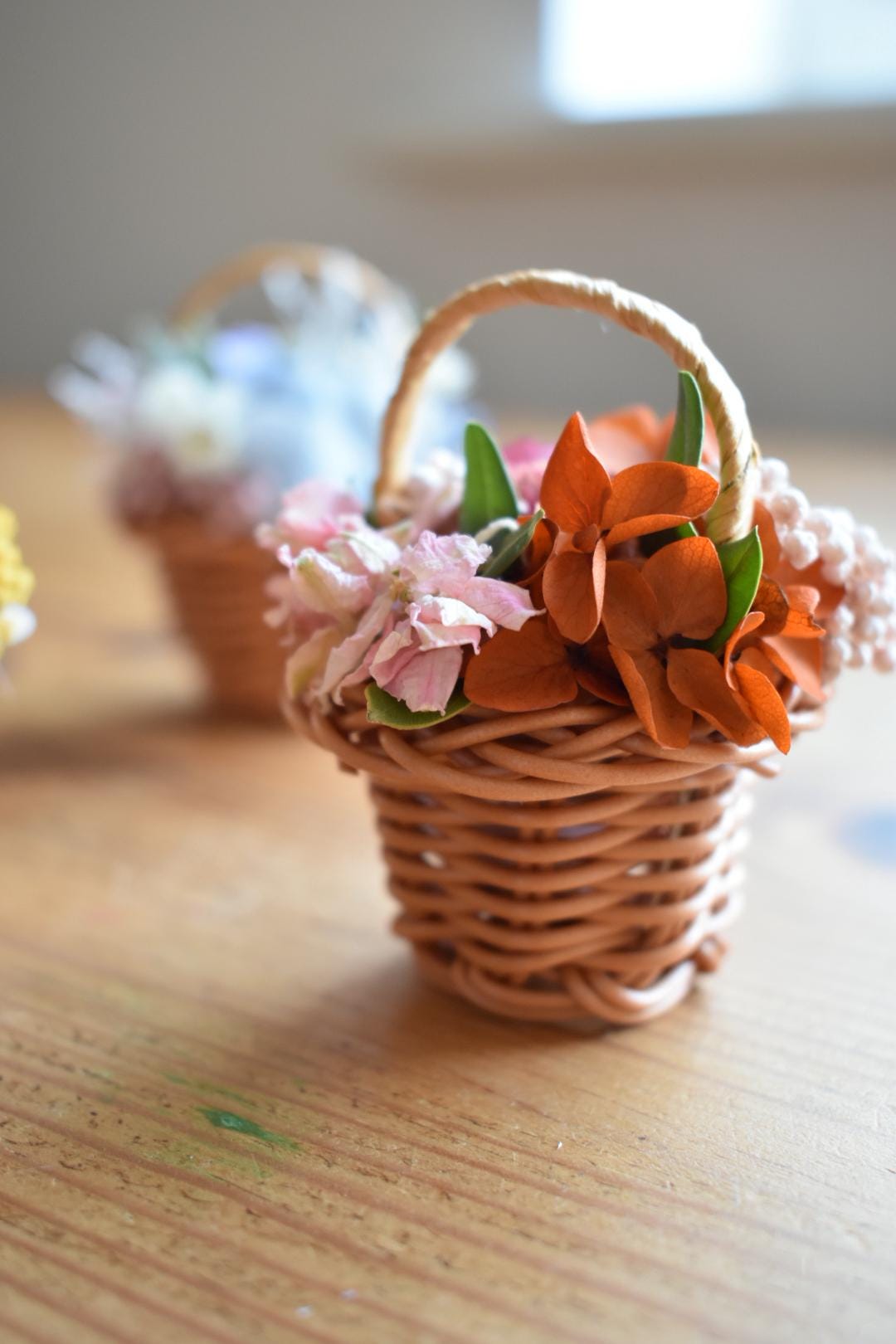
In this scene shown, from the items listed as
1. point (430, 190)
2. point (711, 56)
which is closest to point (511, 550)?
point (711, 56)

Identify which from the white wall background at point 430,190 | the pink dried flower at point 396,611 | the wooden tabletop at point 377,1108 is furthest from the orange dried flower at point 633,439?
the white wall background at point 430,190

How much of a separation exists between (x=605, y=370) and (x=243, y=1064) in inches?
65.9

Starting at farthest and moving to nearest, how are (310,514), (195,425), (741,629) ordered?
(195,425) < (310,514) < (741,629)

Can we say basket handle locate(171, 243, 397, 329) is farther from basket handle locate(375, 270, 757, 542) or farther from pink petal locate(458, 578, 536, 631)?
pink petal locate(458, 578, 536, 631)

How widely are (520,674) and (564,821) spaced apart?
67 millimetres

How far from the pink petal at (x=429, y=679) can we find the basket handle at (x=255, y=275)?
523mm

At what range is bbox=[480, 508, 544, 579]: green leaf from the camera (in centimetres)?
48

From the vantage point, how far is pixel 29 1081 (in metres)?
0.53

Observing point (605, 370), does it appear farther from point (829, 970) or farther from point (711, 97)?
point (829, 970)

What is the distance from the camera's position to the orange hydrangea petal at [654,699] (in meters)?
0.45

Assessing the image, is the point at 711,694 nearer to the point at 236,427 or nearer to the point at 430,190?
the point at 236,427

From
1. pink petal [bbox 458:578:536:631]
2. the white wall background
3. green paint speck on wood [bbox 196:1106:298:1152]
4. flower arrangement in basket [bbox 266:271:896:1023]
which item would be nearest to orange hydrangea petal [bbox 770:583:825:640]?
flower arrangement in basket [bbox 266:271:896:1023]

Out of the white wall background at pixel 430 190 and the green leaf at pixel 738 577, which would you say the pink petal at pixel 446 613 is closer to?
the green leaf at pixel 738 577

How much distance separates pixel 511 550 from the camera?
0.48 meters
